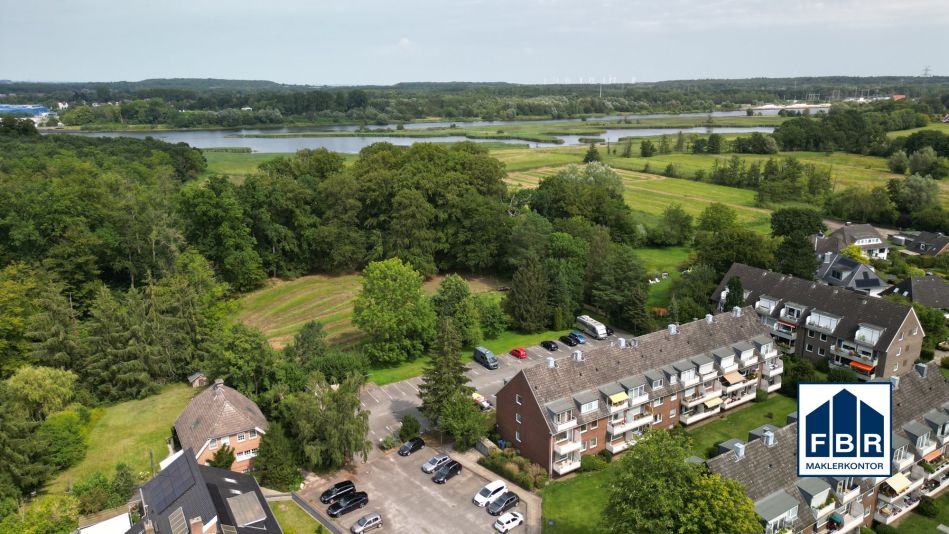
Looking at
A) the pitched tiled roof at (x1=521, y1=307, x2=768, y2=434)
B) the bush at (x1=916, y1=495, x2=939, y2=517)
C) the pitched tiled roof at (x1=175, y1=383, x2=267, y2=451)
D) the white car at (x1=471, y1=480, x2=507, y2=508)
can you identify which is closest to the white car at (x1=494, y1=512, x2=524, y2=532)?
the white car at (x1=471, y1=480, x2=507, y2=508)

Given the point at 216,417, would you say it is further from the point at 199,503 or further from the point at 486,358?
the point at 486,358

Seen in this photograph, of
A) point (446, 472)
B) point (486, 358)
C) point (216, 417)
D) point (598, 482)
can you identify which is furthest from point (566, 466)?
point (216, 417)

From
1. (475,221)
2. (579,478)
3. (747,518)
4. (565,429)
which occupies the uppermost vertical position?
(475,221)

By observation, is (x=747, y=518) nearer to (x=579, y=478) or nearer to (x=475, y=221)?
(x=579, y=478)

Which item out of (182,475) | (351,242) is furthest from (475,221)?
(182,475)

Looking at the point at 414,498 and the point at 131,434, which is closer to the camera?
the point at 414,498

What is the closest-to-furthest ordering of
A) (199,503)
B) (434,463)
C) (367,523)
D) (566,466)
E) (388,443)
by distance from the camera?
(199,503)
(367,523)
(566,466)
(434,463)
(388,443)

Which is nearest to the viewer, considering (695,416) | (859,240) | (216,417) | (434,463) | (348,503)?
(348,503)

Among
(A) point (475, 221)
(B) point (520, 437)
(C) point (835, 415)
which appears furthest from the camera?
(A) point (475, 221)
